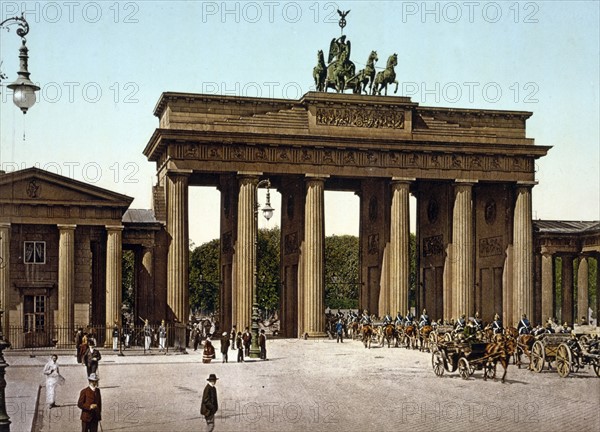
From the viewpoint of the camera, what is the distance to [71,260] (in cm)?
5528

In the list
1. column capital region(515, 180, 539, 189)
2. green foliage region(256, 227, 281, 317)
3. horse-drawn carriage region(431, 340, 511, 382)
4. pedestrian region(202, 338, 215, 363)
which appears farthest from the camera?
green foliage region(256, 227, 281, 317)

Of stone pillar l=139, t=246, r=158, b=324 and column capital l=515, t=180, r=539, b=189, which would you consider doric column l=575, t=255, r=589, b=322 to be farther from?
stone pillar l=139, t=246, r=158, b=324

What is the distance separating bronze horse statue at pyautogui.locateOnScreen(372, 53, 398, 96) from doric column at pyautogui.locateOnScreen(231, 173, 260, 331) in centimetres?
A: 1174

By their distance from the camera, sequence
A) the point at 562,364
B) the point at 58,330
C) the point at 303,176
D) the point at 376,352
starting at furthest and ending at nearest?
1. the point at 303,176
2. the point at 58,330
3. the point at 376,352
4. the point at 562,364

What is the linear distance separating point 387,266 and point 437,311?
667cm

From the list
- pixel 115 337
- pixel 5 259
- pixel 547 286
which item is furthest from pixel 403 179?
pixel 5 259

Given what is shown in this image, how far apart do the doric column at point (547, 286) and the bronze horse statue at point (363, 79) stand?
19.9 metres

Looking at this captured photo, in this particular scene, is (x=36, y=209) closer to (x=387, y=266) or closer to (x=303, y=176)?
(x=303, y=176)

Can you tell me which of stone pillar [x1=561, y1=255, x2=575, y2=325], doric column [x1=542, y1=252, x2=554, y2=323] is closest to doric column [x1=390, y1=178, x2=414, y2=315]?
doric column [x1=542, y1=252, x2=554, y2=323]


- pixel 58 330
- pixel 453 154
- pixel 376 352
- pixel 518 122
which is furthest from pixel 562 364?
pixel 518 122

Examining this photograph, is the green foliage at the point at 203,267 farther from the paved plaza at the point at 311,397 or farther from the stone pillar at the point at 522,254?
the paved plaza at the point at 311,397

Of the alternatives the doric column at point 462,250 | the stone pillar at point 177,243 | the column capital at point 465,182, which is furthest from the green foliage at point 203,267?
the column capital at point 465,182

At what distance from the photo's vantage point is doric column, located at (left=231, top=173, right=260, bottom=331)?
64188mm

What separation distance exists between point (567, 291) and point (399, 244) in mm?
16117
